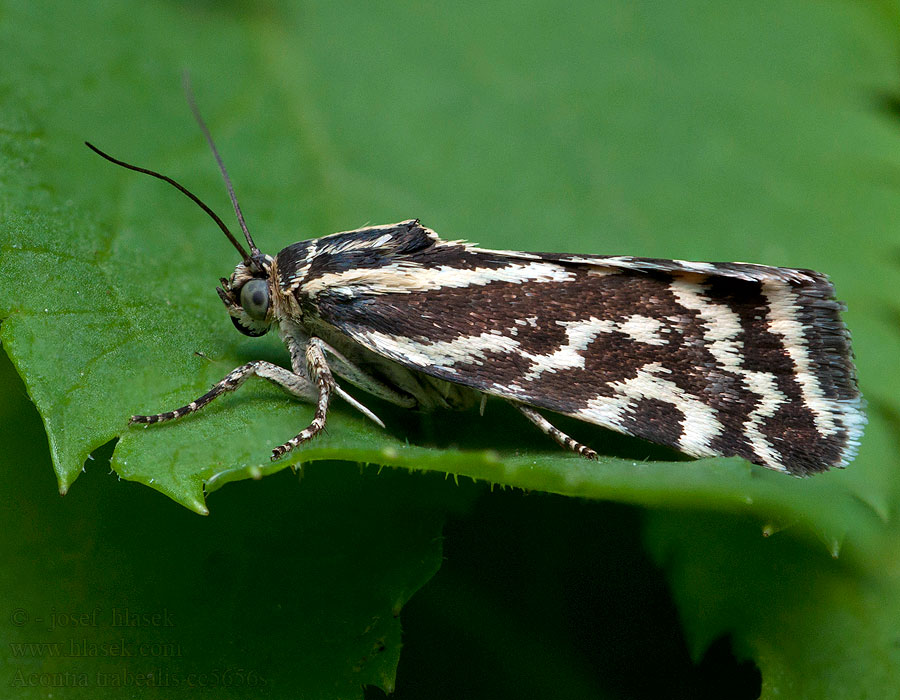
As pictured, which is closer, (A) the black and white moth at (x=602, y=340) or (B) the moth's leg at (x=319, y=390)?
(B) the moth's leg at (x=319, y=390)

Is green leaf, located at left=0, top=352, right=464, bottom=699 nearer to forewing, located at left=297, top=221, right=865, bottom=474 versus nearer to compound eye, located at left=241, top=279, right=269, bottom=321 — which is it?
forewing, located at left=297, top=221, right=865, bottom=474

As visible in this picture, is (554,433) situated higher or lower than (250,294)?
lower

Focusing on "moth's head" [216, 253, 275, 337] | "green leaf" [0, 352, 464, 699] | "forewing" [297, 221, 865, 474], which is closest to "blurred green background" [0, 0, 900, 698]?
"green leaf" [0, 352, 464, 699]

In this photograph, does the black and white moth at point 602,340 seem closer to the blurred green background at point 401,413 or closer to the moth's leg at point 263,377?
the moth's leg at point 263,377

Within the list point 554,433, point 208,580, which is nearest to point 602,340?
point 554,433

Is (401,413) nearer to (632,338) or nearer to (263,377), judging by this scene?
(263,377)

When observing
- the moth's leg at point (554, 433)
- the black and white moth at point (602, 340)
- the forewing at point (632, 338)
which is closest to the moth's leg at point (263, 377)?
the black and white moth at point (602, 340)

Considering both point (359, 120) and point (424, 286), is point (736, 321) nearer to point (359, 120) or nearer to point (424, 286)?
point (424, 286)
